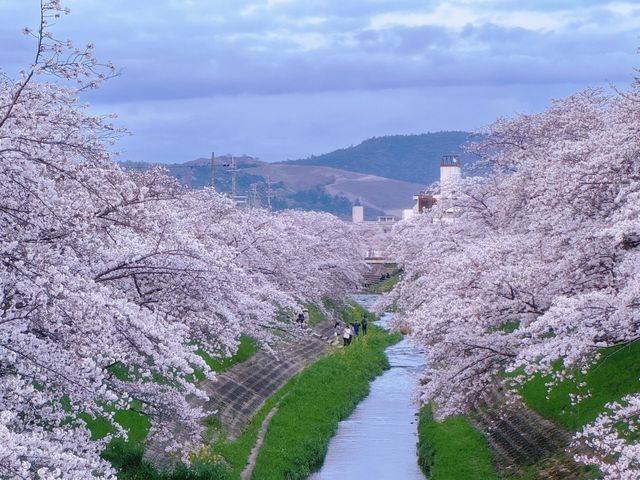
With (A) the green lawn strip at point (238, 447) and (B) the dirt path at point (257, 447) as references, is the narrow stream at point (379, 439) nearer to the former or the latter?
(B) the dirt path at point (257, 447)

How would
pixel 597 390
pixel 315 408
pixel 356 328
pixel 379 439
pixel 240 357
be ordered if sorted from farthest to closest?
pixel 356 328
pixel 240 357
pixel 315 408
pixel 379 439
pixel 597 390

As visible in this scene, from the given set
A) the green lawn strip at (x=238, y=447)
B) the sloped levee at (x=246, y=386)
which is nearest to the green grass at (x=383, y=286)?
the sloped levee at (x=246, y=386)

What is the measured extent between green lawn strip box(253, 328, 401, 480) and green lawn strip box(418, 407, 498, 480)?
3050 mm

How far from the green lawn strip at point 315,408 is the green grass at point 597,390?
6.56m

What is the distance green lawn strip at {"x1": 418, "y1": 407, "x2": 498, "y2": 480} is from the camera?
2345cm

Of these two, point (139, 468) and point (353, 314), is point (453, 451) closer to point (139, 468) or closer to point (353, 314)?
point (139, 468)

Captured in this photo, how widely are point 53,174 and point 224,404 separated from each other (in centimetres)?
1739

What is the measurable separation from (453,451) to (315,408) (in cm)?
947

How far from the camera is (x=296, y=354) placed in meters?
44.8

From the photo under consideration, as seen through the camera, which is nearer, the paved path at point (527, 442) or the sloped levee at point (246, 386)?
the paved path at point (527, 442)

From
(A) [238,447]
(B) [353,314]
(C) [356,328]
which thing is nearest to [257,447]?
(A) [238,447]

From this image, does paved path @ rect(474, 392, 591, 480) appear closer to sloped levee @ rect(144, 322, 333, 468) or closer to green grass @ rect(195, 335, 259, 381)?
sloped levee @ rect(144, 322, 333, 468)

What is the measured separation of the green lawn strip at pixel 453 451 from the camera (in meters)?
23.5

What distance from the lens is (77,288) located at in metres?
9.91
